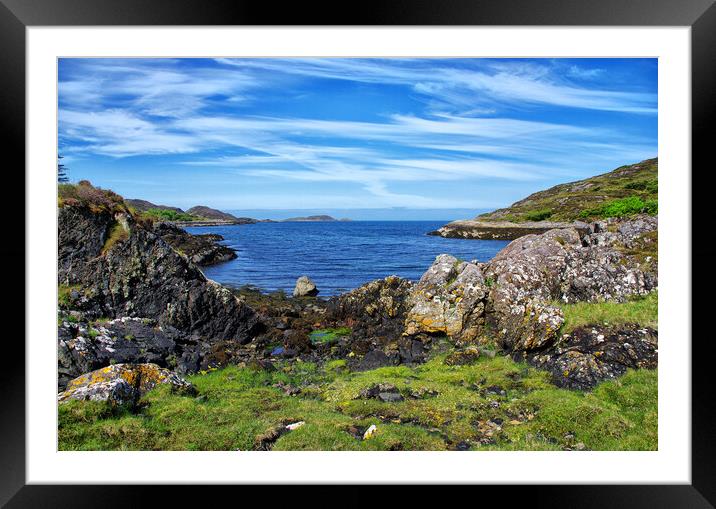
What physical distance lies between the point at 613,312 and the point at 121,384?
7.65 m

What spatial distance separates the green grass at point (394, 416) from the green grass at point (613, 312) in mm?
1131

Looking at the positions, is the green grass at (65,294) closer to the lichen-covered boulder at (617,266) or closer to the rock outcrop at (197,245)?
the rock outcrop at (197,245)

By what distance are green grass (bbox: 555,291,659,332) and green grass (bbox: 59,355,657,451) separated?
113cm

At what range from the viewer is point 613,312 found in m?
7.82

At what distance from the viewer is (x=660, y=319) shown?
18.2ft

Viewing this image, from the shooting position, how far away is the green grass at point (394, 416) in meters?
5.79

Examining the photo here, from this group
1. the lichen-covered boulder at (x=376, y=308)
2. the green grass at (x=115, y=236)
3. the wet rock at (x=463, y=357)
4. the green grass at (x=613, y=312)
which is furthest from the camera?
the lichen-covered boulder at (x=376, y=308)

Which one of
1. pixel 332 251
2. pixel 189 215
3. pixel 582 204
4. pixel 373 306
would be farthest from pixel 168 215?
pixel 582 204

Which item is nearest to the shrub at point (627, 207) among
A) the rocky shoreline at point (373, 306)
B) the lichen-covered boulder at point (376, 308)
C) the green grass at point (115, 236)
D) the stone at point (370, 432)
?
the rocky shoreline at point (373, 306)

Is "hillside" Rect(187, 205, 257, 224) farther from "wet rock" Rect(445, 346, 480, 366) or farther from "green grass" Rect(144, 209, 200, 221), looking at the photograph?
"wet rock" Rect(445, 346, 480, 366)

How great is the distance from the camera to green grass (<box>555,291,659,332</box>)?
754 centimetres
